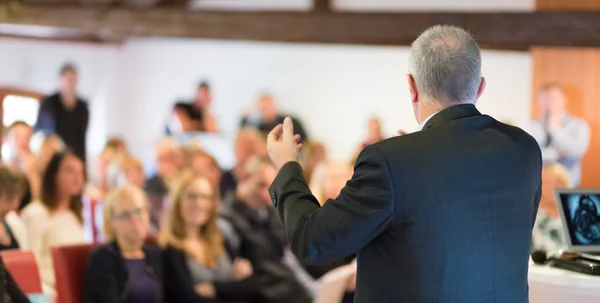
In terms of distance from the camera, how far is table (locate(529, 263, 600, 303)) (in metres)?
1.96

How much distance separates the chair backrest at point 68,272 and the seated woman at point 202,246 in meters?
0.51

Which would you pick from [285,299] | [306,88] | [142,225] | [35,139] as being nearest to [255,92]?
[306,88]

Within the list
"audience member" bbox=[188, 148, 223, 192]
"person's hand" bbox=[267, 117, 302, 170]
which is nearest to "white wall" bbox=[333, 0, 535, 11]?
"audience member" bbox=[188, 148, 223, 192]

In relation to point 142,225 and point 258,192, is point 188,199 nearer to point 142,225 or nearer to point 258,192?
point 142,225

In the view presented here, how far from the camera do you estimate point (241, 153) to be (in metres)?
7.29

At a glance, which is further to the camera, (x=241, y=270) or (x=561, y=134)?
(x=561, y=134)

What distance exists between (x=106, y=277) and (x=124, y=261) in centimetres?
15

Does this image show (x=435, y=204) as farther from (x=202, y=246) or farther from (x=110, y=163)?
(x=110, y=163)

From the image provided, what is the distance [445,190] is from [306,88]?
7994 millimetres

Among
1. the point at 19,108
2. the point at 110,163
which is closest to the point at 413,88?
the point at 110,163

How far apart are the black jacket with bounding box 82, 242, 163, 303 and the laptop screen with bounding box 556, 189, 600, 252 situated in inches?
87.0

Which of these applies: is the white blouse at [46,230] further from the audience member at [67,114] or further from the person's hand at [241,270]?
the audience member at [67,114]

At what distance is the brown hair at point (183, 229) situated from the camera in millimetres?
4414

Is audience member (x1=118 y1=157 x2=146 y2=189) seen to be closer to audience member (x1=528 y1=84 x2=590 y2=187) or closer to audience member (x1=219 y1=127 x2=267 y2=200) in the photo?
audience member (x1=219 y1=127 x2=267 y2=200)
